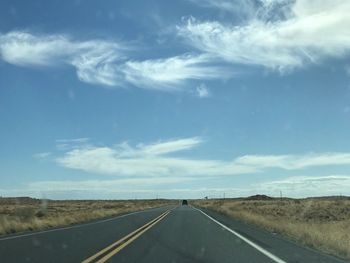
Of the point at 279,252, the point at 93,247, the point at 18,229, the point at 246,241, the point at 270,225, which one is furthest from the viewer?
the point at 270,225

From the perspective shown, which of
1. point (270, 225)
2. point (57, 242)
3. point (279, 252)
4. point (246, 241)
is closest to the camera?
point (279, 252)

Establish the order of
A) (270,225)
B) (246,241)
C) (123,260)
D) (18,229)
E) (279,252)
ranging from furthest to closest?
(270,225) < (18,229) < (246,241) < (279,252) < (123,260)

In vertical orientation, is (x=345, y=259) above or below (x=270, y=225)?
below

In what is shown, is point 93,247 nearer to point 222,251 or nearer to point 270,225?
point 222,251

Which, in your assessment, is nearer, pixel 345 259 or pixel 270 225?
pixel 345 259

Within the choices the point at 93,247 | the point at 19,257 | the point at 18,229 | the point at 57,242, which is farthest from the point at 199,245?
the point at 18,229

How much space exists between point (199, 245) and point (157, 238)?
10.2ft

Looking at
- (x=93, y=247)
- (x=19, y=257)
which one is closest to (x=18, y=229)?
(x=93, y=247)

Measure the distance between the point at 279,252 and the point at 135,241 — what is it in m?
5.39

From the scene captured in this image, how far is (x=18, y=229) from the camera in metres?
26.4

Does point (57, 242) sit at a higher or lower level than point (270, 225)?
lower

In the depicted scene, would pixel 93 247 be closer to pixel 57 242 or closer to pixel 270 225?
pixel 57 242

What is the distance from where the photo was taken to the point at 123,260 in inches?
525

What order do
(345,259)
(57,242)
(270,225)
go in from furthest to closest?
(270,225) → (57,242) → (345,259)
